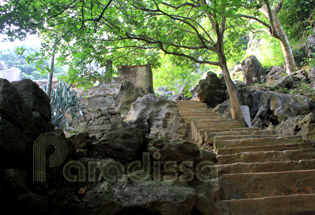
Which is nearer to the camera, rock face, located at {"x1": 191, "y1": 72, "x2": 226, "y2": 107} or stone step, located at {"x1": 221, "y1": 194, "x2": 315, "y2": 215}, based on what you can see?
stone step, located at {"x1": 221, "y1": 194, "x2": 315, "y2": 215}

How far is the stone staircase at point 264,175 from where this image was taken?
296 cm

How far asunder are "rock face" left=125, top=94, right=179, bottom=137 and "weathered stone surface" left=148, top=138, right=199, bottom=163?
3.11 meters

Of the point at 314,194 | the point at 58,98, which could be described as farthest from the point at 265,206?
the point at 58,98

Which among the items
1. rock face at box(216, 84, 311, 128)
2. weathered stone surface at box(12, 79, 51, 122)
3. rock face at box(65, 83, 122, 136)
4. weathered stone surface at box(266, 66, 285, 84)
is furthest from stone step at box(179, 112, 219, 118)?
weathered stone surface at box(266, 66, 285, 84)

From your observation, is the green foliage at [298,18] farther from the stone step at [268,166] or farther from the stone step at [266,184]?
the stone step at [266,184]

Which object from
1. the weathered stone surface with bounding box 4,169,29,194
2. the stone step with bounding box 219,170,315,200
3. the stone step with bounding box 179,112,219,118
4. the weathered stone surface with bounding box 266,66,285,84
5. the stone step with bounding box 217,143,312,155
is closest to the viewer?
the weathered stone surface with bounding box 4,169,29,194

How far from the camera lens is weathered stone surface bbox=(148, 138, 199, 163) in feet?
11.9

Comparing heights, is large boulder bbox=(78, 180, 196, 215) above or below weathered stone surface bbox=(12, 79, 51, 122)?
below

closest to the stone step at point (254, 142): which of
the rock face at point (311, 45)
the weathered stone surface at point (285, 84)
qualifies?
the weathered stone surface at point (285, 84)

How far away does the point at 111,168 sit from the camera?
10.7ft

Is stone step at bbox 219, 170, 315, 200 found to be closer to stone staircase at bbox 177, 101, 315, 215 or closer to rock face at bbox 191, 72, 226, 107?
stone staircase at bbox 177, 101, 315, 215

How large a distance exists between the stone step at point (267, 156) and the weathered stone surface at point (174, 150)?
72cm

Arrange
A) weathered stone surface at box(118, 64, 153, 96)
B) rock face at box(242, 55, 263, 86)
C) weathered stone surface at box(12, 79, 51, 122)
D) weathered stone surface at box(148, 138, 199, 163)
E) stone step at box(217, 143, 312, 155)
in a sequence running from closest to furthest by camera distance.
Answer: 1. weathered stone surface at box(12, 79, 51, 122)
2. weathered stone surface at box(148, 138, 199, 163)
3. stone step at box(217, 143, 312, 155)
4. weathered stone surface at box(118, 64, 153, 96)
5. rock face at box(242, 55, 263, 86)

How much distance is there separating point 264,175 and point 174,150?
54.1 inches
